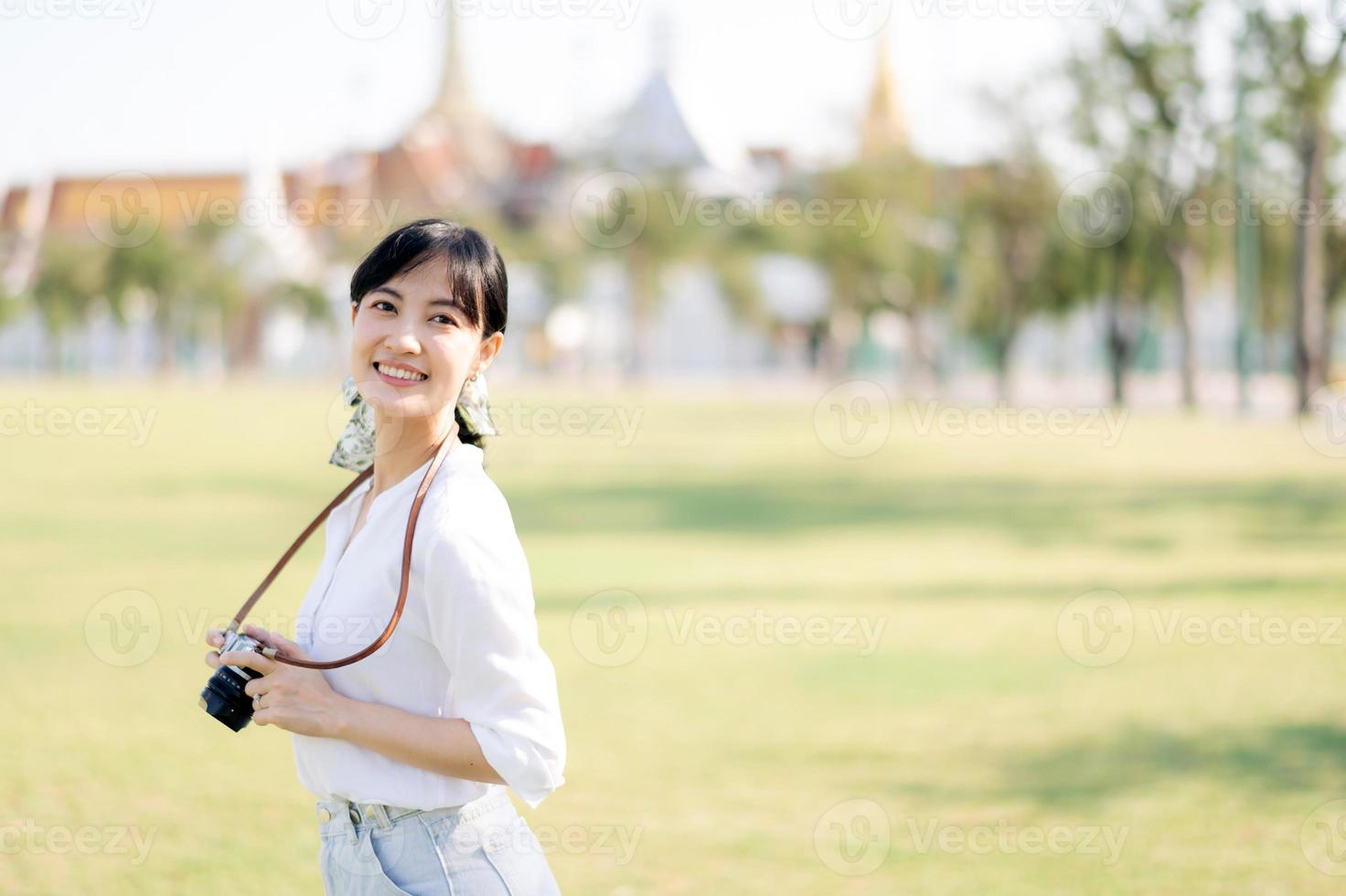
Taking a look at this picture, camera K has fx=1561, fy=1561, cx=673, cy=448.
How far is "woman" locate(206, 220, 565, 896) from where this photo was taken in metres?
2.04

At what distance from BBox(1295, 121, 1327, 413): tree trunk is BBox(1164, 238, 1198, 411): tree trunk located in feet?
21.4

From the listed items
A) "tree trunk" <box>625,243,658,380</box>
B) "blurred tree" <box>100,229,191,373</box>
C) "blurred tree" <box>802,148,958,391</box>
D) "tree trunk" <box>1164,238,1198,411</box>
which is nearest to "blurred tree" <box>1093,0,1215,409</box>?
"tree trunk" <box>1164,238,1198,411</box>

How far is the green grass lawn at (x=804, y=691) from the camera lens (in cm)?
504

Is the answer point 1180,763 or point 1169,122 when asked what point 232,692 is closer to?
point 1180,763

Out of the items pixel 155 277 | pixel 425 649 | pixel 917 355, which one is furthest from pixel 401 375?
pixel 155 277

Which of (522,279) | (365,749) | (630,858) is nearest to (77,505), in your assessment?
(630,858)

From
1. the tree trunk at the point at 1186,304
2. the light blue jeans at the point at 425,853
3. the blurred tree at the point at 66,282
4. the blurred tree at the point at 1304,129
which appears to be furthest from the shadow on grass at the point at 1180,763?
the blurred tree at the point at 66,282

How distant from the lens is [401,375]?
2197 millimetres

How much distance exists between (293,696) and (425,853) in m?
0.28

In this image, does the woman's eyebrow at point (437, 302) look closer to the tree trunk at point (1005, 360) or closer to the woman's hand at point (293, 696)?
the woman's hand at point (293, 696)

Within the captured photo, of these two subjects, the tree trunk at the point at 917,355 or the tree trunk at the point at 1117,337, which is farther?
the tree trunk at the point at 917,355

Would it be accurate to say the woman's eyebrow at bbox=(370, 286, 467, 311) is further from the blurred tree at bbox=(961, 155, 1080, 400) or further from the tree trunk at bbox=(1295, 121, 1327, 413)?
the blurred tree at bbox=(961, 155, 1080, 400)

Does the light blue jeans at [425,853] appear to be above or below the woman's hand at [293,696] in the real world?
below

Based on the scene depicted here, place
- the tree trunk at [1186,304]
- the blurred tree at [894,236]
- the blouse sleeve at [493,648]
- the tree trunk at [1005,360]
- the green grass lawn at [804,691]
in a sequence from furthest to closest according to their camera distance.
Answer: the blurred tree at [894,236] → the tree trunk at [1005,360] → the tree trunk at [1186,304] → the green grass lawn at [804,691] → the blouse sleeve at [493,648]
